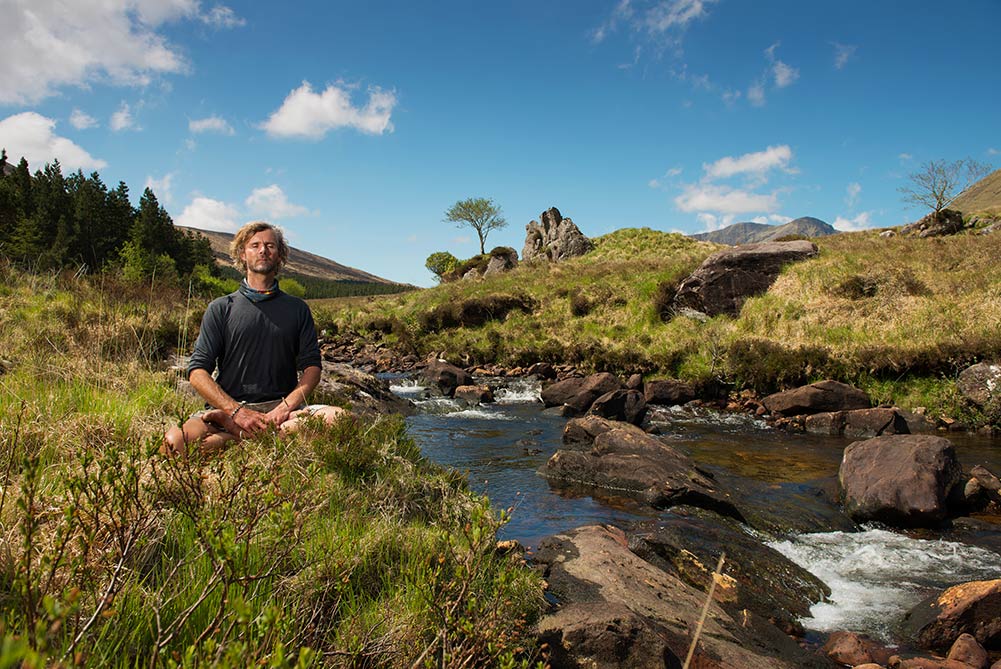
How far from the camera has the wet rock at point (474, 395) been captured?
16.5 m

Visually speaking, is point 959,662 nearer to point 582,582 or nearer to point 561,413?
point 582,582

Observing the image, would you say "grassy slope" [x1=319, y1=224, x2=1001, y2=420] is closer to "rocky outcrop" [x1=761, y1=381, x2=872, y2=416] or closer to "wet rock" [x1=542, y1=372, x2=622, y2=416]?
"rocky outcrop" [x1=761, y1=381, x2=872, y2=416]

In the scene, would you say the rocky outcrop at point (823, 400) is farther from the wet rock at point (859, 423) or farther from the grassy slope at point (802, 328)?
the grassy slope at point (802, 328)

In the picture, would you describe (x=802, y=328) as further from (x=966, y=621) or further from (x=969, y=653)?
(x=969, y=653)

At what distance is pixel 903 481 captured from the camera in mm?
7215

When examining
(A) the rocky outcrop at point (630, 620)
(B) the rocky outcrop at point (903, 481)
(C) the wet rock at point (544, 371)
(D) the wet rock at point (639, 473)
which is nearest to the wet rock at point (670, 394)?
(C) the wet rock at point (544, 371)

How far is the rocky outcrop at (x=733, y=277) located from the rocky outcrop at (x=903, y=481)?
528 inches

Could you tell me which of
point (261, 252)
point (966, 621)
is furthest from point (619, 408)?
point (261, 252)

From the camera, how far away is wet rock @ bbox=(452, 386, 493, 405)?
16.5 metres

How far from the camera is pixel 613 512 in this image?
736 cm

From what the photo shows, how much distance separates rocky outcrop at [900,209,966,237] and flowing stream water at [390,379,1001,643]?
34.7 metres

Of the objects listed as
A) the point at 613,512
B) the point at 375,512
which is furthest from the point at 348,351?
the point at 375,512

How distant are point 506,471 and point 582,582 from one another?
5194 millimetres

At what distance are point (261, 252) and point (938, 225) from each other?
1892 inches
